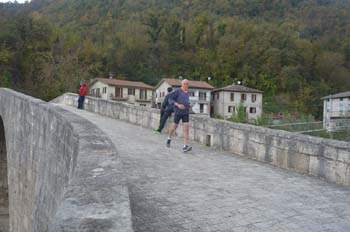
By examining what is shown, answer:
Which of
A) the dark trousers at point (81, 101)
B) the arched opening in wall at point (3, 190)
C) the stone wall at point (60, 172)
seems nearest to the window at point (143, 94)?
the dark trousers at point (81, 101)

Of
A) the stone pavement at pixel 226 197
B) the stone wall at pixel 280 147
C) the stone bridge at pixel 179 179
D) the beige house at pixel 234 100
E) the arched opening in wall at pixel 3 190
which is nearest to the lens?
the stone bridge at pixel 179 179

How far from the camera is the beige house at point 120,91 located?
165 ft

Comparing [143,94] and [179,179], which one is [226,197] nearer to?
[179,179]

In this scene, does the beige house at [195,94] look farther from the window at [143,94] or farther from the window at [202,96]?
the window at [143,94]

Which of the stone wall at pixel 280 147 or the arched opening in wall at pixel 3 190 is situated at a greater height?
the stone wall at pixel 280 147

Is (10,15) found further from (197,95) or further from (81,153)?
(81,153)

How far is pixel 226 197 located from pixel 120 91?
48.2 m

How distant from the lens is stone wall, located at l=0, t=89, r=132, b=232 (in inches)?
103

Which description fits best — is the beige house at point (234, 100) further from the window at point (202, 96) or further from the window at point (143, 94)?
the window at point (143, 94)

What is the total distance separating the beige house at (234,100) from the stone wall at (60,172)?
147 feet

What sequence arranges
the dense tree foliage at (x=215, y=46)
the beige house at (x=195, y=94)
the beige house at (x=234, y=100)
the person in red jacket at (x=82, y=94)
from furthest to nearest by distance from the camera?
the dense tree foliage at (x=215, y=46) → the beige house at (x=234, y=100) → the beige house at (x=195, y=94) → the person in red jacket at (x=82, y=94)

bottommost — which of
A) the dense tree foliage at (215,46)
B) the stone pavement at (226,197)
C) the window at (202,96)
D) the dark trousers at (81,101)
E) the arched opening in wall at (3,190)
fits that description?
the arched opening in wall at (3,190)

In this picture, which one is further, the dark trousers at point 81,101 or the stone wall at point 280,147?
the dark trousers at point 81,101

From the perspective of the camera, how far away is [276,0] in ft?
300
